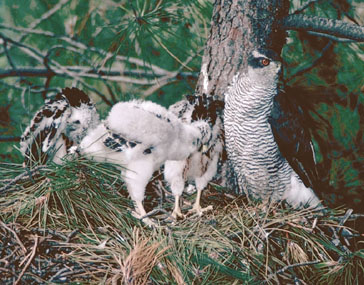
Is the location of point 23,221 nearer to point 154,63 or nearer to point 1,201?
point 1,201

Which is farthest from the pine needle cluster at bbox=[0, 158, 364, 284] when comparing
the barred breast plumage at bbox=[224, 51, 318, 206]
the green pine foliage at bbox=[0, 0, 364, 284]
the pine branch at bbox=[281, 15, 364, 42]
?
the pine branch at bbox=[281, 15, 364, 42]

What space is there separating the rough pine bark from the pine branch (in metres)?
0.05

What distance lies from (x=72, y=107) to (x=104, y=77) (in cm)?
47

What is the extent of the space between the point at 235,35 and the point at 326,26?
1.02 feet

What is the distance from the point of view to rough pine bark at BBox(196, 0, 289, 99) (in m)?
1.82

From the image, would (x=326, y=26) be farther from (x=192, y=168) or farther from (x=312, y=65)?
(x=192, y=168)

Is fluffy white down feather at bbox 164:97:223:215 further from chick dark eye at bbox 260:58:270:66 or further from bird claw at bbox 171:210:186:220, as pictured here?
chick dark eye at bbox 260:58:270:66

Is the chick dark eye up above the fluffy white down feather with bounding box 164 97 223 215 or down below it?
above

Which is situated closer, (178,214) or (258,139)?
(178,214)

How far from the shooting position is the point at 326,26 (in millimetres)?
1789

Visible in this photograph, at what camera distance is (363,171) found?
6.62 ft

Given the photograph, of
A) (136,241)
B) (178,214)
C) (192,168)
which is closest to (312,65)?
(192,168)

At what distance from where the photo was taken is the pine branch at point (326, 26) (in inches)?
69.2

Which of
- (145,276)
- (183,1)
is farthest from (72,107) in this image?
(145,276)
